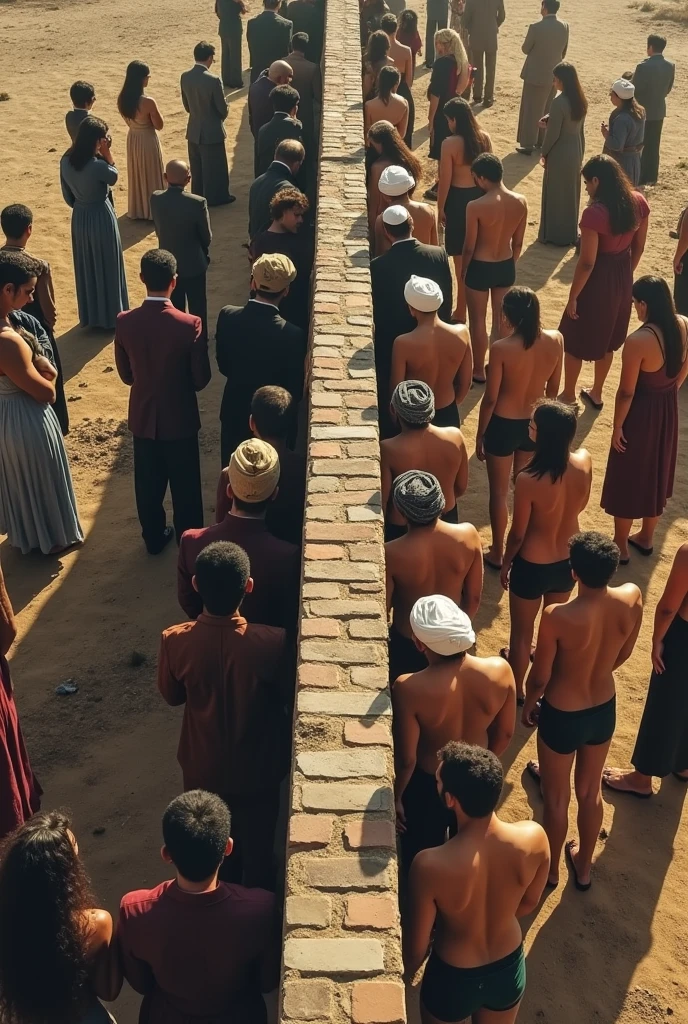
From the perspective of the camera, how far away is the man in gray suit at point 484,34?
620 inches

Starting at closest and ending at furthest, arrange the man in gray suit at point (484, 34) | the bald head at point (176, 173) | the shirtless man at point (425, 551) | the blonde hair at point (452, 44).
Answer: the shirtless man at point (425, 551) → the bald head at point (176, 173) → the blonde hair at point (452, 44) → the man in gray suit at point (484, 34)

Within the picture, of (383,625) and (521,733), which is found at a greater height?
(383,625)

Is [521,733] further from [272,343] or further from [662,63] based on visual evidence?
[662,63]

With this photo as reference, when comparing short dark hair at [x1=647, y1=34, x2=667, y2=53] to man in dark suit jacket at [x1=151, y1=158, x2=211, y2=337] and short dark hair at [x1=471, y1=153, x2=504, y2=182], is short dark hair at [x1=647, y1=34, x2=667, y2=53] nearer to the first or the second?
short dark hair at [x1=471, y1=153, x2=504, y2=182]

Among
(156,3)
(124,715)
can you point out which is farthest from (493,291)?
(156,3)

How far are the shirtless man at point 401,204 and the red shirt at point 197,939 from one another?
16.2ft

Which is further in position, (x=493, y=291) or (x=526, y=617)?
(x=493, y=291)

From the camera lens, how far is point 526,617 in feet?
19.0

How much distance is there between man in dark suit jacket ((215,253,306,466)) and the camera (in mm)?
6074

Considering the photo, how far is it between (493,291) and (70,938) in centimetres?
695

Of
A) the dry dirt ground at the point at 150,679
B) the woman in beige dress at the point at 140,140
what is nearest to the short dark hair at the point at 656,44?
the dry dirt ground at the point at 150,679

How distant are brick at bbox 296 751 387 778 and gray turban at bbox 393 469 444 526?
133 cm

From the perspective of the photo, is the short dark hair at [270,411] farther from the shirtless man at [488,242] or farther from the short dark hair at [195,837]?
the shirtless man at [488,242]

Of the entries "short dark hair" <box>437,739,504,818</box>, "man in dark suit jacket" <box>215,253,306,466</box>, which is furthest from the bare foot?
"man in dark suit jacket" <box>215,253,306,466</box>
